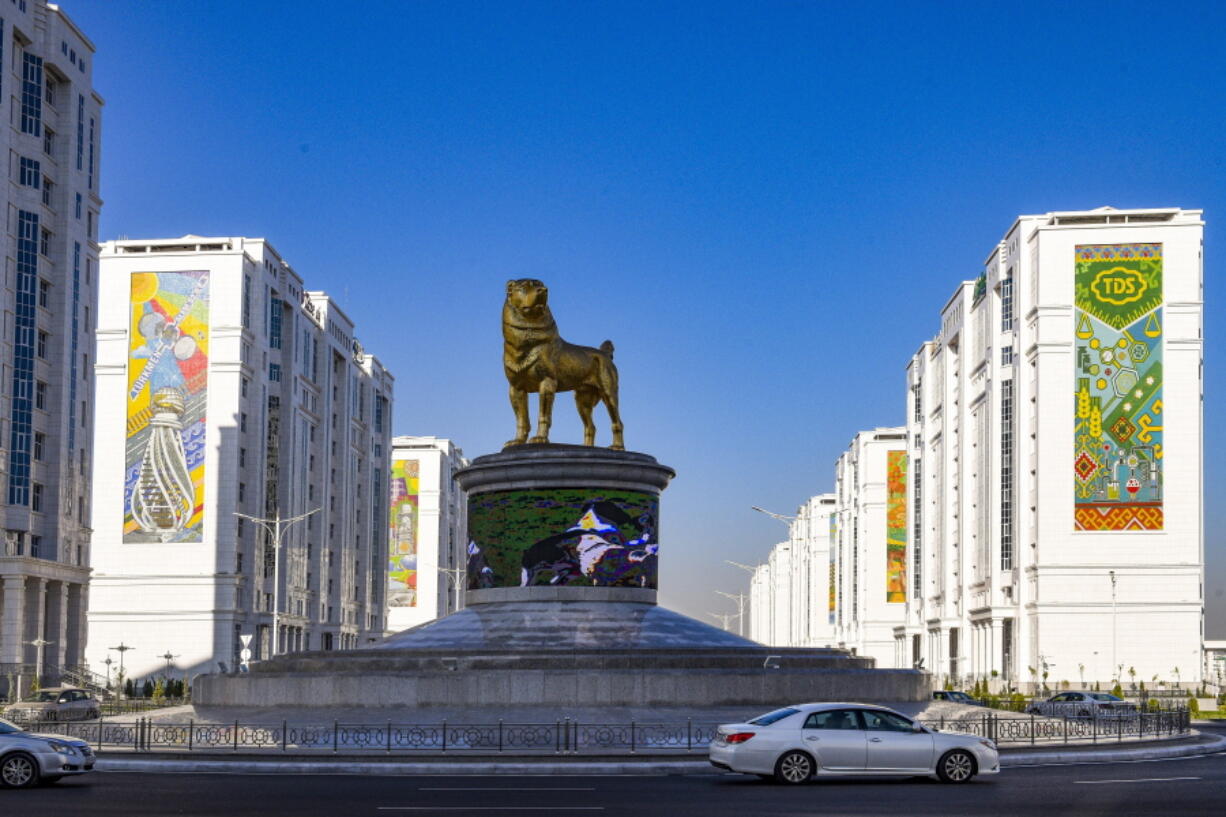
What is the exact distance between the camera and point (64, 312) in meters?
83.5

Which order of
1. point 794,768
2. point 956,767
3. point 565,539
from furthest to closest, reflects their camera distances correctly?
1. point 565,539
2. point 956,767
3. point 794,768

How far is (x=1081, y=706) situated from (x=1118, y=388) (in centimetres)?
4843

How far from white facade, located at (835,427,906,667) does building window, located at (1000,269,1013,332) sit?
6335 cm

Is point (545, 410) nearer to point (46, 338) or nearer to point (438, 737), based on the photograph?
point (438, 737)

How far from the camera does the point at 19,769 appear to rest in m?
26.8

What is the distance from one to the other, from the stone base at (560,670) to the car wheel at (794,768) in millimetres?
11237

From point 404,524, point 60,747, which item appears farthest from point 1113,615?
point 404,524

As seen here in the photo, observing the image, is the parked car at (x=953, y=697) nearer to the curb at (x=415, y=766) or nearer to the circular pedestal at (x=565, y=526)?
the circular pedestal at (x=565, y=526)

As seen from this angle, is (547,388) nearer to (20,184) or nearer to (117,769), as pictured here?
A: (117,769)

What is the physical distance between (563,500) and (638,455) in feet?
8.97

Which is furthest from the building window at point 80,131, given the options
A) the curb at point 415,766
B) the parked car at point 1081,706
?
the curb at point 415,766

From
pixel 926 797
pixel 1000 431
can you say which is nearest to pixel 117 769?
pixel 926 797

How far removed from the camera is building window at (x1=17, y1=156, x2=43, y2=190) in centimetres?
8006

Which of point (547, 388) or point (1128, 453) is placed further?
point (1128, 453)
